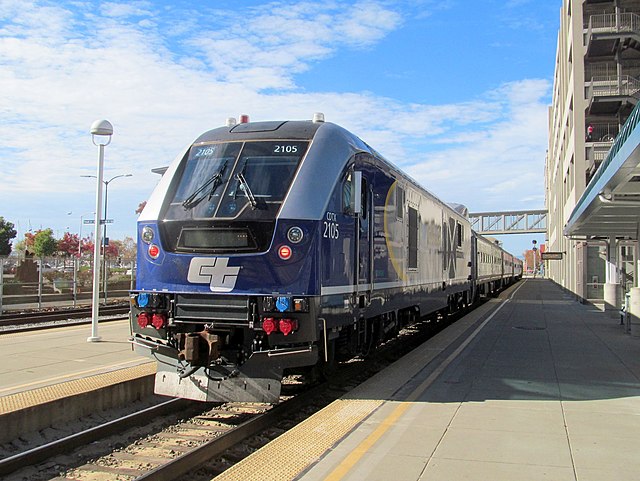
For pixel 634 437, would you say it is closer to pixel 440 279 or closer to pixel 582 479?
pixel 582 479

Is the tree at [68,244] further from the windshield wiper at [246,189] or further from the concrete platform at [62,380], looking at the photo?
the windshield wiper at [246,189]

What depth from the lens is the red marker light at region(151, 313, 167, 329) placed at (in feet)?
22.3

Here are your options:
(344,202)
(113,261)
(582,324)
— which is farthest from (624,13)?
(113,261)

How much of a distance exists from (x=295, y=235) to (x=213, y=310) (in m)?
1.21

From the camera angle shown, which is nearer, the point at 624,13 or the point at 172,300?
the point at 172,300

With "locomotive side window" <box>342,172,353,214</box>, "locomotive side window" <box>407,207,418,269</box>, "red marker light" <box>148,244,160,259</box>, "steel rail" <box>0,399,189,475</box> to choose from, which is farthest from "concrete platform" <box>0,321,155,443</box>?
"locomotive side window" <box>407,207,418,269</box>

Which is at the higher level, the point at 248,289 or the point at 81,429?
the point at 248,289

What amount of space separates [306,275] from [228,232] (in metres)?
1.02

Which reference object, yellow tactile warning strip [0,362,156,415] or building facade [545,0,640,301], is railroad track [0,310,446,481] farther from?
building facade [545,0,640,301]

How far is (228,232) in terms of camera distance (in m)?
6.71

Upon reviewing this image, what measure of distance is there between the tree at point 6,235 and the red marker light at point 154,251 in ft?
226

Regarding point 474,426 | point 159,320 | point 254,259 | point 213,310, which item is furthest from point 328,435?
point 159,320

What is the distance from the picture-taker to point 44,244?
70.2 metres

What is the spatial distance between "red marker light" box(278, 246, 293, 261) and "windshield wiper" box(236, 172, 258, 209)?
0.61 metres
